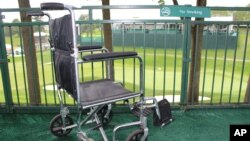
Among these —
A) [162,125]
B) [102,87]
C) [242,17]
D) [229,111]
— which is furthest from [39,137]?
[242,17]

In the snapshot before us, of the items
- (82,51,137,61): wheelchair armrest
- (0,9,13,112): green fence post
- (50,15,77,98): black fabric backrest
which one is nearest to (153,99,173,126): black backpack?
(82,51,137,61): wheelchair armrest

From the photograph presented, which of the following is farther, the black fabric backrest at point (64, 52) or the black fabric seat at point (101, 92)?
the black fabric seat at point (101, 92)

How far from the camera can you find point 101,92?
179cm

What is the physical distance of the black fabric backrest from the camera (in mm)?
1483

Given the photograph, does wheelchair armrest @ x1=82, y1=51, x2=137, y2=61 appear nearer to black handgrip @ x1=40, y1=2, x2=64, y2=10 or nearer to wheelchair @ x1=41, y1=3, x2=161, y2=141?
wheelchair @ x1=41, y1=3, x2=161, y2=141

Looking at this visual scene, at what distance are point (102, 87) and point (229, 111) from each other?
1707mm

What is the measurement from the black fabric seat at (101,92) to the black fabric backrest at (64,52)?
0.12 metres

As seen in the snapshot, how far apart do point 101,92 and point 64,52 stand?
1.40ft

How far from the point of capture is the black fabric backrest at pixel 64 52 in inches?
58.4

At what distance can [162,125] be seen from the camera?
7.14 feet

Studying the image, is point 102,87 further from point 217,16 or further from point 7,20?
point 217,16

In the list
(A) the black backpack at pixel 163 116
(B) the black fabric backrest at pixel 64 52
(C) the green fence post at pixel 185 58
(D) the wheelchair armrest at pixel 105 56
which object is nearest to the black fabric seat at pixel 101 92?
(B) the black fabric backrest at pixel 64 52

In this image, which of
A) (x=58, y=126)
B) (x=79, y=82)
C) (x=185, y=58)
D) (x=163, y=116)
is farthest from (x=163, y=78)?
(x=79, y=82)

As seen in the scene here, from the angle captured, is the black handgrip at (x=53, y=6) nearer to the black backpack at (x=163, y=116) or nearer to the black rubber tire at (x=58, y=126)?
the black rubber tire at (x=58, y=126)
